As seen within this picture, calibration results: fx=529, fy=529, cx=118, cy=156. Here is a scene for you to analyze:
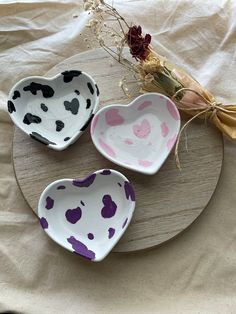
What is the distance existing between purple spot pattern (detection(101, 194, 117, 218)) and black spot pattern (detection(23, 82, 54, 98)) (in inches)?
8.4

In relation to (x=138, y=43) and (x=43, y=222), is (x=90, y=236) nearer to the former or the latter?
(x=43, y=222)

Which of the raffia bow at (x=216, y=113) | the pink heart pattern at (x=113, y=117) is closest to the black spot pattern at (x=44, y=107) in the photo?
the pink heart pattern at (x=113, y=117)

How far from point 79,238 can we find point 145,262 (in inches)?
4.4

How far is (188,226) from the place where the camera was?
0.84m

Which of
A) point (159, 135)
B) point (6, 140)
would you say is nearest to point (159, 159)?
point (159, 135)

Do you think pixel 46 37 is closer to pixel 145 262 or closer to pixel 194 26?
pixel 194 26

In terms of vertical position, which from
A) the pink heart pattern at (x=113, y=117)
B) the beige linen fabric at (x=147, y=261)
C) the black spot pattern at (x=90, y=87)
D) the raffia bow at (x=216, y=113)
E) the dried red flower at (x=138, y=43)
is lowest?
the beige linen fabric at (x=147, y=261)

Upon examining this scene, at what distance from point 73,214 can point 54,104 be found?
203 millimetres

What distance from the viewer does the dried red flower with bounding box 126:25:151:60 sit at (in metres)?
0.87

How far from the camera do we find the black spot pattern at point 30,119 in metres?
0.90

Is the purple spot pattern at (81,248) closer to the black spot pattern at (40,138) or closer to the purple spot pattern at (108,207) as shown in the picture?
the purple spot pattern at (108,207)

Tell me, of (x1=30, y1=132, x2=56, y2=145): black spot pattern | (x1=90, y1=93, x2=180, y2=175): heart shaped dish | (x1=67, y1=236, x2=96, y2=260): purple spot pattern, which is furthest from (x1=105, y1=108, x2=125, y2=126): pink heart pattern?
(x1=67, y1=236, x2=96, y2=260): purple spot pattern

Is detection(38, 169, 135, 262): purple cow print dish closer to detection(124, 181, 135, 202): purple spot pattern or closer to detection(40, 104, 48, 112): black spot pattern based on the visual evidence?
detection(124, 181, 135, 202): purple spot pattern

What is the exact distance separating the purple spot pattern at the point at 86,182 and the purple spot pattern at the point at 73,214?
0.04 metres
